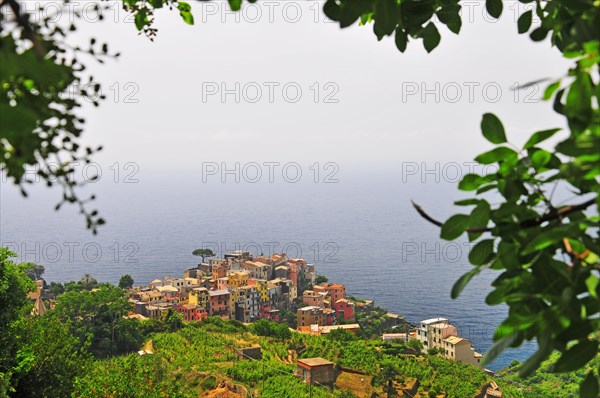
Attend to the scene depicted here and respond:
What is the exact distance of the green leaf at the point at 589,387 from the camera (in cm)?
79

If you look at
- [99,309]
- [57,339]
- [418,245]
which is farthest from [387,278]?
[57,339]

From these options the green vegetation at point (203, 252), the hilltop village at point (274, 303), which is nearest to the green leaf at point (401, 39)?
the hilltop village at point (274, 303)

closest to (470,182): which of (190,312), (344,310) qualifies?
(190,312)

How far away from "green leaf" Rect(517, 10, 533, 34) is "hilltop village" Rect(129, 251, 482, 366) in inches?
957

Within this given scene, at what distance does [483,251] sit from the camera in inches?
36.8

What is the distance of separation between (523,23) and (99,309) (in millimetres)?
23594

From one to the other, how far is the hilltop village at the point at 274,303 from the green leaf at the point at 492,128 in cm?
2488

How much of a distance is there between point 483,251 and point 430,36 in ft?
2.32

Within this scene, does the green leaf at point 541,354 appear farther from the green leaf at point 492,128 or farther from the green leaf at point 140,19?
the green leaf at point 140,19

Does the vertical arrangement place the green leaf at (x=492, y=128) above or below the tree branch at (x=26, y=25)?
below

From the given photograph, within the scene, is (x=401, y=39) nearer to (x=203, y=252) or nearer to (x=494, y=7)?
(x=494, y=7)

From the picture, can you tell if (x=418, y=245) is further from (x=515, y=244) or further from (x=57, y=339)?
(x=515, y=244)

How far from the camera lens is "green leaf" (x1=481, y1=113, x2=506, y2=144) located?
2.89 ft

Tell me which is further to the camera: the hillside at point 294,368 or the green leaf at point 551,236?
the hillside at point 294,368
